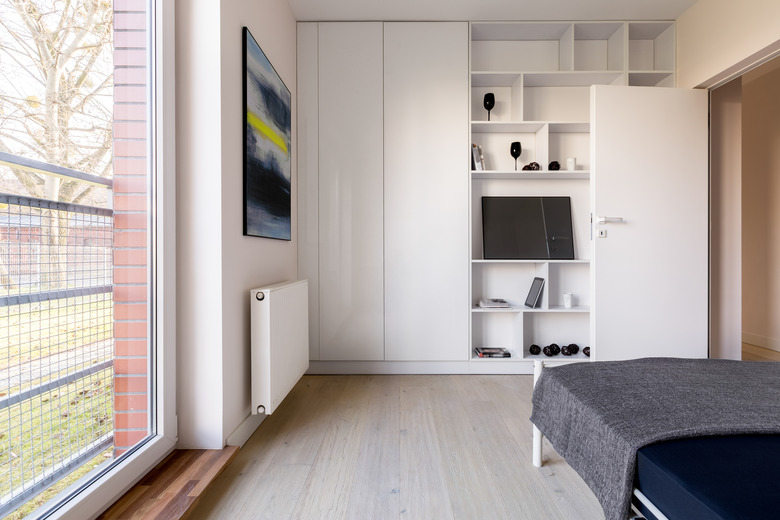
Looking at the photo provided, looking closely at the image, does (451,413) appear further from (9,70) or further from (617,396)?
(9,70)

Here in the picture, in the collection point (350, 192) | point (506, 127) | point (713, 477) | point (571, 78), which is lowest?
point (713, 477)

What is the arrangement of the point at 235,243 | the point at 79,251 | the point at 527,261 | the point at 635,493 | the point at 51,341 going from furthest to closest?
the point at 527,261 → the point at 235,243 → the point at 79,251 → the point at 51,341 → the point at 635,493

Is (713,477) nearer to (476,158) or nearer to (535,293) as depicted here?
(535,293)

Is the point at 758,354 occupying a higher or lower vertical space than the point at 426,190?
lower

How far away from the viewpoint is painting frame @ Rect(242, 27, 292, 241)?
1.97m

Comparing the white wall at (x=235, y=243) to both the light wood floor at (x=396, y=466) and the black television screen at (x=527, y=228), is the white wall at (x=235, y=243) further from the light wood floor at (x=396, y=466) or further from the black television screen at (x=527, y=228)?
the black television screen at (x=527, y=228)

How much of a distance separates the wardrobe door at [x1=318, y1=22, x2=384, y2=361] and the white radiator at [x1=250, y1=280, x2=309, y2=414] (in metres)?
0.79

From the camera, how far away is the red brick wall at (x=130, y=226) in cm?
143

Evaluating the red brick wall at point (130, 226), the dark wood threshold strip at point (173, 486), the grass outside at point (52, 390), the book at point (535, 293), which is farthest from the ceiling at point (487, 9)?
the dark wood threshold strip at point (173, 486)

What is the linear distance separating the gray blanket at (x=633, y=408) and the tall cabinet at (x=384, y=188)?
4.95 ft

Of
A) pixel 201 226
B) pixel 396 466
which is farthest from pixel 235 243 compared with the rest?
pixel 396 466

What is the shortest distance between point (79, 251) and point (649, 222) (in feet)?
10.5

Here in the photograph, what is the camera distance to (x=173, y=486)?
4.64 feet

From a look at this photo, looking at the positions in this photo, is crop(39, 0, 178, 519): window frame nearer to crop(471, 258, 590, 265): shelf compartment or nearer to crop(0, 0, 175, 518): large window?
crop(0, 0, 175, 518): large window
